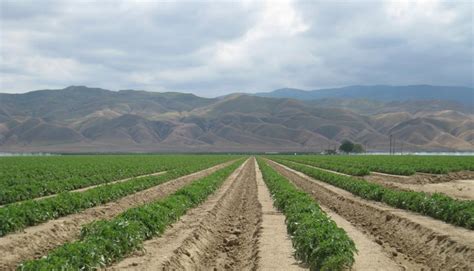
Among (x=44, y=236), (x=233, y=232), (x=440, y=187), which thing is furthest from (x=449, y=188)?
(x=44, y=236)

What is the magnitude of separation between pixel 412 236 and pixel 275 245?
491cm

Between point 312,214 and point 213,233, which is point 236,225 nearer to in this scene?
point 213,233

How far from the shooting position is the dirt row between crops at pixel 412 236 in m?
13.7

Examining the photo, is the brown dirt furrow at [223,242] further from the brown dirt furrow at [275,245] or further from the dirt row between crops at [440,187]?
the dirt row between crops at [440,187]

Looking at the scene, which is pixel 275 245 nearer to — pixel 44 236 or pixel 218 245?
pixel 218 245

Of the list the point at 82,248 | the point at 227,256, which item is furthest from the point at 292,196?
the point at 82,248

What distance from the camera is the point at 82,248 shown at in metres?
11.8

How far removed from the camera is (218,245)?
55.7ft

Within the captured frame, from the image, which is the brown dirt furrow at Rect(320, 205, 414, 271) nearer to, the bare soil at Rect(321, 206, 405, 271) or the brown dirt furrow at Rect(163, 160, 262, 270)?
the bare soil at Rect(321, 206, 405, 271)

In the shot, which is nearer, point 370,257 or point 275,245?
point 370,257

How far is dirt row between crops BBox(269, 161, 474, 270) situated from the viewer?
13727mm

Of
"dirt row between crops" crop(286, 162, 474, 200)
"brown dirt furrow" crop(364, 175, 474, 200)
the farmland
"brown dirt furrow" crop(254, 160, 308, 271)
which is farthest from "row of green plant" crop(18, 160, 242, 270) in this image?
"dirt row between crops" crop(286, 162, 474, 200)

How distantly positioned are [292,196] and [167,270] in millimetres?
12348

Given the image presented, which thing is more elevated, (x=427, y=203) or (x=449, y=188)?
(x=427, y=203)
